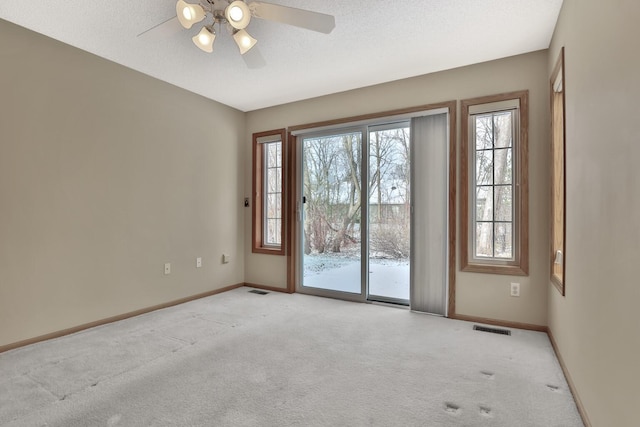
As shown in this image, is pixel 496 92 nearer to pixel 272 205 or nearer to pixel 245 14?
pixel 245 14

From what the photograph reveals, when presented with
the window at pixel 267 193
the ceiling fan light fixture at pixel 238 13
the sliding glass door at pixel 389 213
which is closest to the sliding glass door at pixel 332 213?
the sliding glass door at pixel 389 213

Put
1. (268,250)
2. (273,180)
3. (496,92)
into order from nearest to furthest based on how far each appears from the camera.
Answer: (496,92), (268,250), (273,180)

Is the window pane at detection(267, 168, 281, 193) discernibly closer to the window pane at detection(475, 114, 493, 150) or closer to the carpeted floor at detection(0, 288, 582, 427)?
the carpeted floor at detection(0, 288, 582, 427)

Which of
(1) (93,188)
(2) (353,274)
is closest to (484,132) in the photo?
(2) (353,274)

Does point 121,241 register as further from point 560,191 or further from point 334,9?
point 560,191

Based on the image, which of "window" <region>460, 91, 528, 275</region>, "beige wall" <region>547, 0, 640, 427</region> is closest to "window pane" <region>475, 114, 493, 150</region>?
"window" <region>460, 91, 528, 275</region>

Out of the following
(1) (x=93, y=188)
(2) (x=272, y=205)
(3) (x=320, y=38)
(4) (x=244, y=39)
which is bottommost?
(2) (x=272, y=205)

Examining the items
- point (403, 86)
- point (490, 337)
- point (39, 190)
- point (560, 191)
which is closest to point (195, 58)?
point (39, 190)

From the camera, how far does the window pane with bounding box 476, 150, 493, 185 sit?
3166 millimetres

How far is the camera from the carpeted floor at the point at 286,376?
1721mm

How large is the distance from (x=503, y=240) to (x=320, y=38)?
2515mm

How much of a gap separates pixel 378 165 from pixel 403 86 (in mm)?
905

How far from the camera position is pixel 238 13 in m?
1.80

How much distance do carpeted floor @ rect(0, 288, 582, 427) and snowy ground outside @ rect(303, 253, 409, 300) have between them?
1.94 ft
